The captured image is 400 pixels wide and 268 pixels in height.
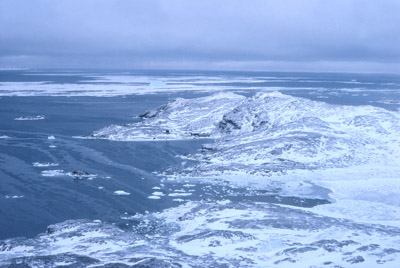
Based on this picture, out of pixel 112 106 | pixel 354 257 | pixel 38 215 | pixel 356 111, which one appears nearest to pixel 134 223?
pixel 38 215

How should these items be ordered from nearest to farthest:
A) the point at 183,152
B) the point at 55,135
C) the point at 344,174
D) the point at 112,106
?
the point at 344,174
the point at 183,152
the point at 55,135
the point at 112,106

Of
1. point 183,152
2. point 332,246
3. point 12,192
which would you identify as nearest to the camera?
point 332,246

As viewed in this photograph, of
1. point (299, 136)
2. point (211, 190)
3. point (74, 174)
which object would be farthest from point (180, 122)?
point (211, 190)

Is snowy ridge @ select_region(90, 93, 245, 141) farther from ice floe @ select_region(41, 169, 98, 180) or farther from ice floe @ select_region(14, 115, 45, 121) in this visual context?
ice floe @ select_region(14, 115, 45, 121)

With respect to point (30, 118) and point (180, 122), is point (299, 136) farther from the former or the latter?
point (30, 118)

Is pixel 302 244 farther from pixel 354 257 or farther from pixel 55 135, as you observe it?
pixel 55 135

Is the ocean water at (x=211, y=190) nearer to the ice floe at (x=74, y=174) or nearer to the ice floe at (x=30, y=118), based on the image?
the ice floe at (x=74, y=174)

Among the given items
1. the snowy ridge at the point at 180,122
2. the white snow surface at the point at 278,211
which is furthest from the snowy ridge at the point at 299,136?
the snowy ridge at the point at 180,122
